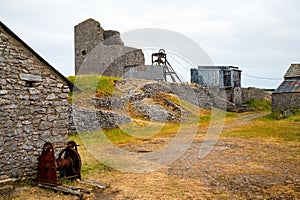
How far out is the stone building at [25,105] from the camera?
802cm

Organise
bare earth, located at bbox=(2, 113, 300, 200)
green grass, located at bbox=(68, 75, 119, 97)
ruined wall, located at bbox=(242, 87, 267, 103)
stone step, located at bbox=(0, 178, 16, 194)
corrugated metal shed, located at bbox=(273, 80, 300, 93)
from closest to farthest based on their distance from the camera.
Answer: stone step, located at bbox=(0, 178, 16, 194)
bare earth, located at bbox=(2, 113, 300, 200)
green grass, located at bbox=(68, 75, 119, 97)
corrugated metal shed, located at bbox=(273, 80, 300, 93)
ruined wall, located at bbox=(242, 87, 267, 103)

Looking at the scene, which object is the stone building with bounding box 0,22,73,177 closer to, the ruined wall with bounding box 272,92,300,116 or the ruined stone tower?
the ruined wall with bounding box 272,92,300,116

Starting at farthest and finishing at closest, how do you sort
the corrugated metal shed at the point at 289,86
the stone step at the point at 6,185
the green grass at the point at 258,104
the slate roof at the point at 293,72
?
the green grass at the point at 258,104, the slate roof at the point at 293,72, the corrugated metal shed at the point at 289,86, the stone step at the point at 6,185

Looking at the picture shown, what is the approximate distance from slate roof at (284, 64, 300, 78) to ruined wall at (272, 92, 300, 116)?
9.20 feet

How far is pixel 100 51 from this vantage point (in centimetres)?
3080

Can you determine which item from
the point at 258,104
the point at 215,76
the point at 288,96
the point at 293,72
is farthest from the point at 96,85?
the point at 258,104

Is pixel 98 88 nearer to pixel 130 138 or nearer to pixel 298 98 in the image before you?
pixel 130 138

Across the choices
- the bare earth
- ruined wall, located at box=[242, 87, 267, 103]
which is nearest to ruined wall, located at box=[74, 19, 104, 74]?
ruined wall, located at box=[242, 87, 267, 103]

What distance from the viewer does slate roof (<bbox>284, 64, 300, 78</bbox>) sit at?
2877cm

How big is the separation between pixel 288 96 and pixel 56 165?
23482mm

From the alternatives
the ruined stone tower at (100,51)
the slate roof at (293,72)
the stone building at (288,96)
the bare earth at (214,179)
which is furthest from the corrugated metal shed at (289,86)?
the bare earth at (214,179)

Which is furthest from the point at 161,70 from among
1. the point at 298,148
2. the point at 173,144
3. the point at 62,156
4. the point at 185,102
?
the point at 62,156

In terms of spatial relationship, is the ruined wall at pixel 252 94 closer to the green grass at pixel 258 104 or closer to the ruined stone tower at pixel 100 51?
the green grass at pixel 258 104

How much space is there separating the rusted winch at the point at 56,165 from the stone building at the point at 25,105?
52 centimetres
